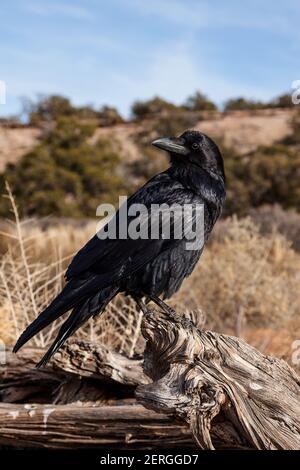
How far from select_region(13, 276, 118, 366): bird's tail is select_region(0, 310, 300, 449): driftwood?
0.96ft

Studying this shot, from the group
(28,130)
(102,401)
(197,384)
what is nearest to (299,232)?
(102,401)

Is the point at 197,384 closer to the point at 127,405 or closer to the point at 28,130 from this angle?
the point at 127,405

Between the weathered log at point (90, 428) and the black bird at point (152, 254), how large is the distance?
0.78 meters

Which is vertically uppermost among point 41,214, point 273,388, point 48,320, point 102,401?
point 48,320

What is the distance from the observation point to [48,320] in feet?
12.9

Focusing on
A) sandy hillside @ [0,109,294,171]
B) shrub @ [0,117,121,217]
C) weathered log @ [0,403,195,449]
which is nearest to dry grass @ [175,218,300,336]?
weathered log @ [0,403,195,449]

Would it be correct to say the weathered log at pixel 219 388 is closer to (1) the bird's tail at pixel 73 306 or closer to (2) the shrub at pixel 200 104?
(1) the bird's tail at pixel 73 306

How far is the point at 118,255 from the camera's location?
166 inches

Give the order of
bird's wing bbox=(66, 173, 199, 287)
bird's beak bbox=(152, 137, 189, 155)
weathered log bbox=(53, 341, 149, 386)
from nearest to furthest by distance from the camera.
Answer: bird's wing bbox=(66, 173, 199, 287), bird's beak bbox=(152, 137, 189, 155), weathered log bbox=(53, 341, 149, 386)

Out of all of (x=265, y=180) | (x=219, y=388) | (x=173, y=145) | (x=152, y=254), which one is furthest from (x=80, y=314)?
(x=265, y=180)

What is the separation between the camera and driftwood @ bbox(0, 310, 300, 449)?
3.88m

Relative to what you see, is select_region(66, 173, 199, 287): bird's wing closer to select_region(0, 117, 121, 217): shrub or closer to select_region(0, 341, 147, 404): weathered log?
select_region(0, 341, 147, 404): weathered log

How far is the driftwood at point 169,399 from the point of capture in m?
3.88

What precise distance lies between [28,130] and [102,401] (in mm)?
34670
